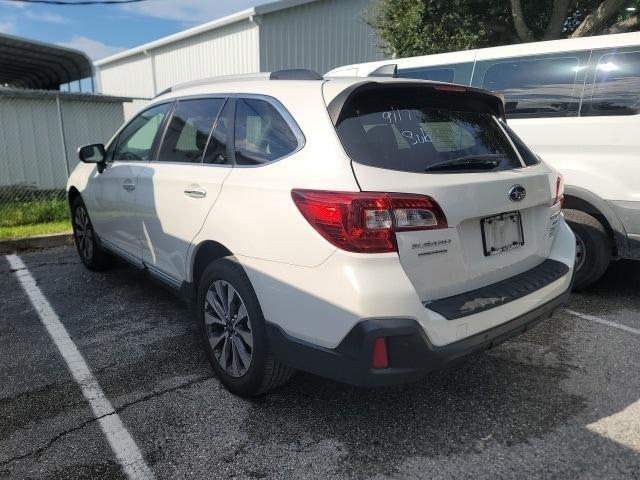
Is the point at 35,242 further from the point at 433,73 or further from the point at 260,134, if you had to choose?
the point at 433,73

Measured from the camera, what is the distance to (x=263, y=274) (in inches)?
97.7

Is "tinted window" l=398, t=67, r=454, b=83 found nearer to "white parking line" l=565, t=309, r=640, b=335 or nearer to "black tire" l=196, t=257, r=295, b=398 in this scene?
"white parking line" l=565, t=309, r=640, b=335

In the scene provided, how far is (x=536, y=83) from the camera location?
459cm

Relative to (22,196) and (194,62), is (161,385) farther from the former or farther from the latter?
(194,62)

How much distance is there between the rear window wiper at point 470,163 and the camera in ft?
7.89

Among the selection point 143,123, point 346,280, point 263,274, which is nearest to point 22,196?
point 143,123

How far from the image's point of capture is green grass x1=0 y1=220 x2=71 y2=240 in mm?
6426

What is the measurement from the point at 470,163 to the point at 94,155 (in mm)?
3413

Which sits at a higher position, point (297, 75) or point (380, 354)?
point (297, 75)

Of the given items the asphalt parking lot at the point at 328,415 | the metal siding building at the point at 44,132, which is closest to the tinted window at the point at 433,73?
the asphalt parking lot at the point at 328,415

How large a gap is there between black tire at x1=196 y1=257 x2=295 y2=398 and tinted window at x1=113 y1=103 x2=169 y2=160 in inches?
56.3

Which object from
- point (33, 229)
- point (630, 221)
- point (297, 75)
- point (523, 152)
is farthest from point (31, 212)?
point (630, 221)

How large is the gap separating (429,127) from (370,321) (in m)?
1.10

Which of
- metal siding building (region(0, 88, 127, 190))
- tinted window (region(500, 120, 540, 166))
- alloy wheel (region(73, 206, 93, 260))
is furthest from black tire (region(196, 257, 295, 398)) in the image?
metal siding building (region(0, 88, 127, 190))
